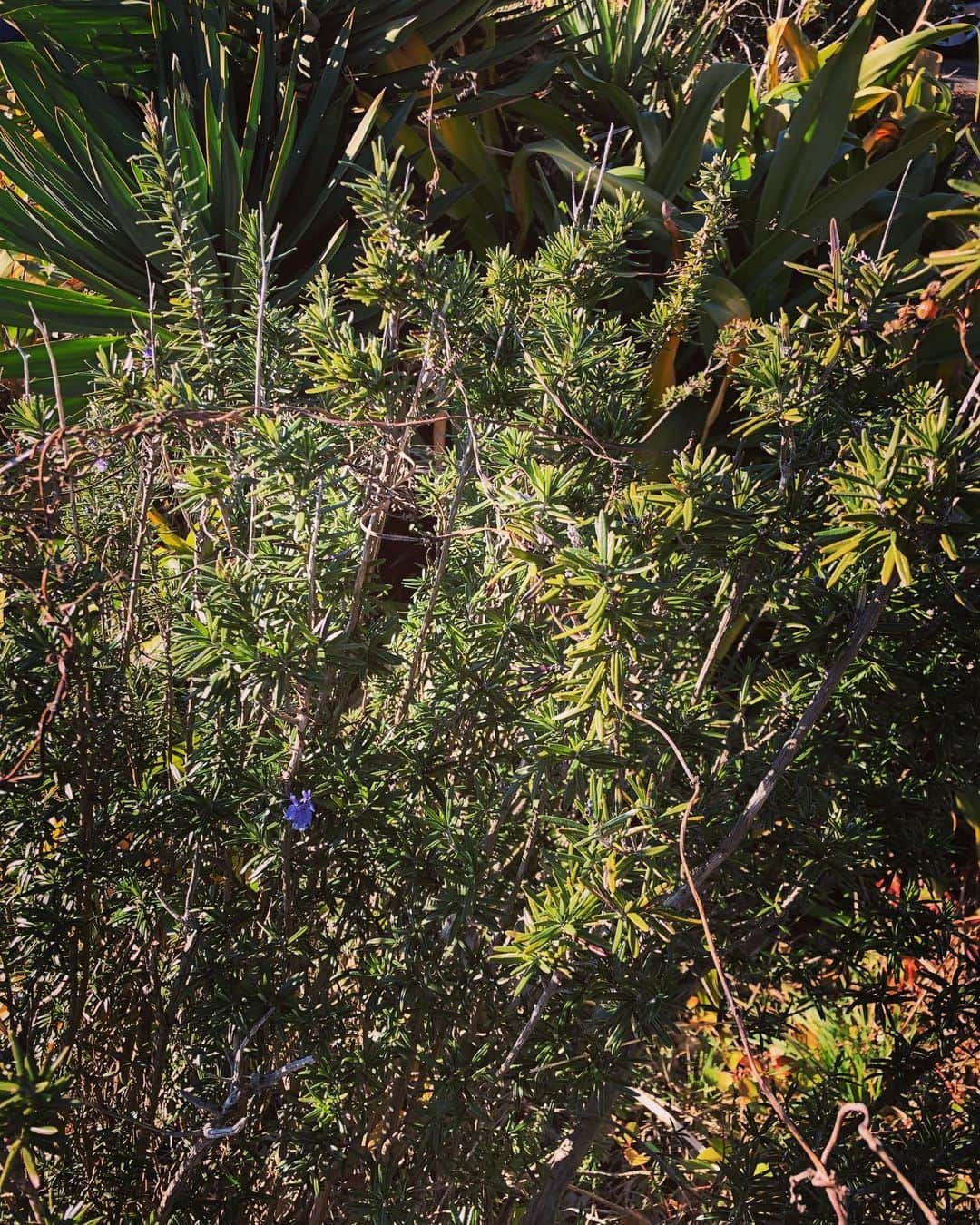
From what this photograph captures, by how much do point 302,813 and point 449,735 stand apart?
0.89 feet

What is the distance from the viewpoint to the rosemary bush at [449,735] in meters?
1.06

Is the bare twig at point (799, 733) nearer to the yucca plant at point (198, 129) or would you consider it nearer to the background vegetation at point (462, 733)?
the background vegetation at point (462, 733)

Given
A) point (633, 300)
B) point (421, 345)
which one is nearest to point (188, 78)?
point (633, 300)

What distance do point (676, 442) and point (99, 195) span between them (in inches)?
61.6

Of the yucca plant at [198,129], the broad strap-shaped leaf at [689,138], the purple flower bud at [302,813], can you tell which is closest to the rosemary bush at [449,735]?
the purple flower bud at [302,813]

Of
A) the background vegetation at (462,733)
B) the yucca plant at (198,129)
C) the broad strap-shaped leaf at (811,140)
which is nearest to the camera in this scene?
the background vegetation at (462,733)

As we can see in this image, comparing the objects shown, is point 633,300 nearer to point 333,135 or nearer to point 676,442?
point 676,442

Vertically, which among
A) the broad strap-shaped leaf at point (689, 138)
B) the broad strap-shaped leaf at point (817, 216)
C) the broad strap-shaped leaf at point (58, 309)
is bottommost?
the broad strap-shaped leaf at point (817, 216)

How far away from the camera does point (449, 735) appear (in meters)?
1.29

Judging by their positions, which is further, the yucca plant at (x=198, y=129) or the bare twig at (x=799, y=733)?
the yucca plant at (x=198, y=129)

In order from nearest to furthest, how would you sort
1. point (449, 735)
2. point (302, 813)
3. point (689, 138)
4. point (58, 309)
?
point (302, 813)
point (449, 735)
point (58, 309)
point (689, 138)

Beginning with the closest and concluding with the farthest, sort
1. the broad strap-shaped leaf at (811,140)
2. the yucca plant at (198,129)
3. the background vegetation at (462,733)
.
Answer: the background vegetation at (462,733) < the yucca plant at (198,129) < the broad strap-shaped leaf at (811,140)

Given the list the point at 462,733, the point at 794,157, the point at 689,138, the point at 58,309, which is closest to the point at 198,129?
the point at 58,309

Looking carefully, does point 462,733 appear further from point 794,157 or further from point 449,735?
point 794,157
